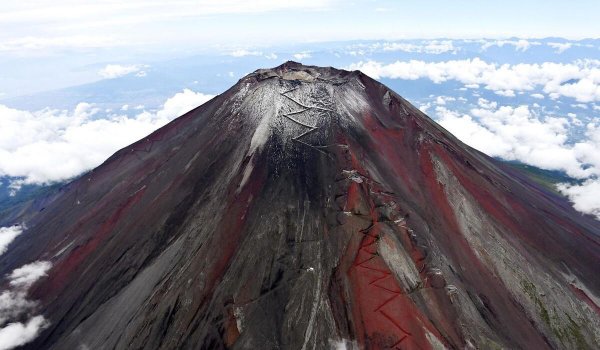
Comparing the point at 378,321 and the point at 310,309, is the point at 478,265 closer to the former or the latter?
the point at 378,321

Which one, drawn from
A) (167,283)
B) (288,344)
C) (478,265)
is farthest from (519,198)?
(167,283)

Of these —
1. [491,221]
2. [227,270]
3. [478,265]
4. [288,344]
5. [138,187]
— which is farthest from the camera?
[138,187]

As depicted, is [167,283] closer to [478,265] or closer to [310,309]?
[310,309]

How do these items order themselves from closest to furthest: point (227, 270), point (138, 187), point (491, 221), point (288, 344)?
point (288, 344) → point (227, 270) → point (491, 221) → point (138, 187)

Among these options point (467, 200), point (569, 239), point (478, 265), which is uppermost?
point (467, 200)

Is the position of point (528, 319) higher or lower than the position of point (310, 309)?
lower

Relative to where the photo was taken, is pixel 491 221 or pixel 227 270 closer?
pixel 227 270
